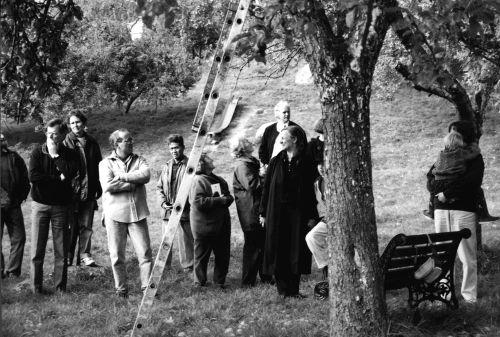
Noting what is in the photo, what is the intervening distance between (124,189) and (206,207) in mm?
1043

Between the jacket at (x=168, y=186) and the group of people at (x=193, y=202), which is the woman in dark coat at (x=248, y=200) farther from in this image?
the jacket at (x=168, y=186)

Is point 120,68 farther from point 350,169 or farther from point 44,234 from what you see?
point 350,169

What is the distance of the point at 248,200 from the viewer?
8133 millimetres

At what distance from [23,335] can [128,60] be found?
19024 mm

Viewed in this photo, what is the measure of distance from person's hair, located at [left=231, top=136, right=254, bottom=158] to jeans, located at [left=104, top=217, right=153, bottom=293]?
4.56ft

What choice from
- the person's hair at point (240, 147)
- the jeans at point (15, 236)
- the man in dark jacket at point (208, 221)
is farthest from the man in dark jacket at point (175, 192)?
the jeans at point (15, 236)

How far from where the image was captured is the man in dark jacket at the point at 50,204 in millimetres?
7684

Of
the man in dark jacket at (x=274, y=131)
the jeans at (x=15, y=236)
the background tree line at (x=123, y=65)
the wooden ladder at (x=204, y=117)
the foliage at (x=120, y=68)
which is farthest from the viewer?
the foliage at (x=120, y=68)

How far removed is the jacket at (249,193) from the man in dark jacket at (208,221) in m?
0.19

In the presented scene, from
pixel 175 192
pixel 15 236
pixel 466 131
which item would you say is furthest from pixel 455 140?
pixel 15 236

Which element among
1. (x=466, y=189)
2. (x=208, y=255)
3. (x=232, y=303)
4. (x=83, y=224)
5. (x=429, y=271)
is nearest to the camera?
(x=429, y=271)

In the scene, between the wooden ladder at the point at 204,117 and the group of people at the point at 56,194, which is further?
the group of people at the point at 56,194

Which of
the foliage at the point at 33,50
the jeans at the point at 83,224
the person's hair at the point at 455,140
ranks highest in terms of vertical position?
the foliage at the point at 33,50

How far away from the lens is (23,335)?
608cm
